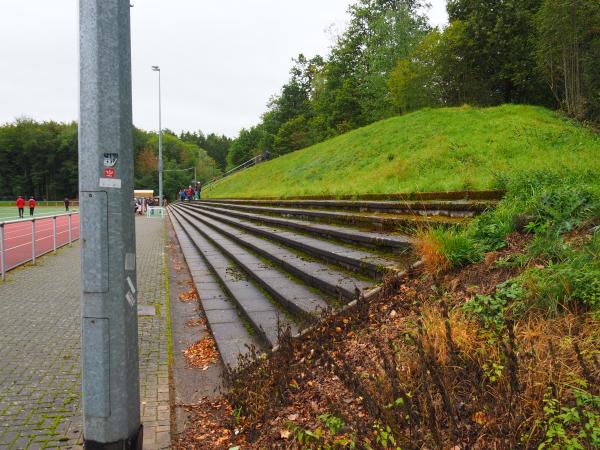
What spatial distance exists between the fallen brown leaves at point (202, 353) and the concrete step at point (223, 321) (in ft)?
0.40

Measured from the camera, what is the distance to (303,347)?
12.1ft

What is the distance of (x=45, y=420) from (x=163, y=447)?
1099 mm

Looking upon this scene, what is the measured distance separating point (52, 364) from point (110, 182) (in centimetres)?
298

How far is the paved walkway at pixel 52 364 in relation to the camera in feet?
10.8

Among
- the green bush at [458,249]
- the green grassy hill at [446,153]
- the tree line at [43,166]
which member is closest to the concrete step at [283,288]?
the green bush at [458,249]

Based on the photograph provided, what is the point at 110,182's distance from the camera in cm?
263

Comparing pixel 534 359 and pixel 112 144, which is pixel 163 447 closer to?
pixel 112 144

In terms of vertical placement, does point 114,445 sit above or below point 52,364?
above

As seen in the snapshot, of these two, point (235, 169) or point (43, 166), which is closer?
point (235, 169)

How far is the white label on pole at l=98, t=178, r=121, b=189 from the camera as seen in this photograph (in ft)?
8.57

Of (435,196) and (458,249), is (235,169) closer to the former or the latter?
(435,196)

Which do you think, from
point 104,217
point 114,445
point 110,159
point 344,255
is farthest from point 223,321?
point 110,159

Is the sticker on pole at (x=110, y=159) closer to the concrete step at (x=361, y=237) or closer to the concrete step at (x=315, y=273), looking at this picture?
the concrete step at (x=315, y=273)

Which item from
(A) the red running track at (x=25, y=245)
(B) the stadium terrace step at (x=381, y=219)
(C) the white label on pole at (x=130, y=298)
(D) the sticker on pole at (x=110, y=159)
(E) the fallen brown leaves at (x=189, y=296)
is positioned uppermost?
(D) the sticker on pole at (x=110, y=159)
